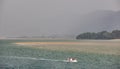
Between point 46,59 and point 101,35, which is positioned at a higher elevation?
point 101,35

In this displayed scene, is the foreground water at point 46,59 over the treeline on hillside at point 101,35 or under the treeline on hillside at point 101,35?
under

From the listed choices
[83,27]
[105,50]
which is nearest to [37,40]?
[83,27]

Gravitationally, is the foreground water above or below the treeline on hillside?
below

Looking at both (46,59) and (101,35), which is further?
(46,59)

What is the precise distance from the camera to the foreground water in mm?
5107

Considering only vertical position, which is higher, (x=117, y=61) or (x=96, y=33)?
(x=96, y=33)

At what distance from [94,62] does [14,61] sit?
1235mm

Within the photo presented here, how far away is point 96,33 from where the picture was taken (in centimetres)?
524

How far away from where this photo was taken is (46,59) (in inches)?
214

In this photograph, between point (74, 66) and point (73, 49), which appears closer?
point (74, 66)

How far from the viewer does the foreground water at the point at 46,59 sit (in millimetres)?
5107

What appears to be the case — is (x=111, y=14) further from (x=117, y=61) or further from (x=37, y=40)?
(x=37, y=40)

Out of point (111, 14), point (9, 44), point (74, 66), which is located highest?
point (111, 14)

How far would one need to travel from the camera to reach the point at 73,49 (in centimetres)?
547
